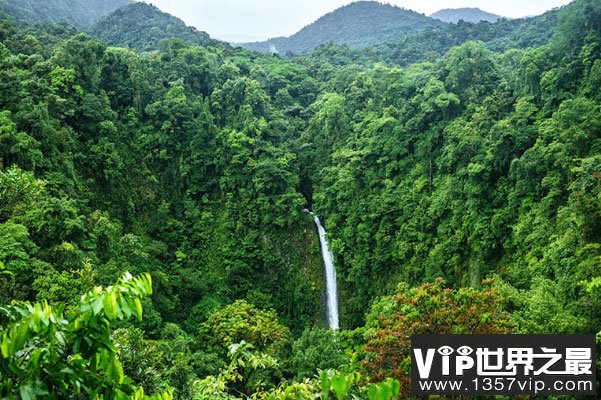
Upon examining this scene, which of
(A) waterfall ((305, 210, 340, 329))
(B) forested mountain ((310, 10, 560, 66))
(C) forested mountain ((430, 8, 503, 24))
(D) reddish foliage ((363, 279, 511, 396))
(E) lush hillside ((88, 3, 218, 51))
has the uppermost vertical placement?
(C) forested mountain ((430, 8, 503, 24))

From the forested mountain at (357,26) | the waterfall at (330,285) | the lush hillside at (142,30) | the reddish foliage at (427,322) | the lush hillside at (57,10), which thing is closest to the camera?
the reddish foliage at (427,322)

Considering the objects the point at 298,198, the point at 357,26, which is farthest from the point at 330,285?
the point at 357,26

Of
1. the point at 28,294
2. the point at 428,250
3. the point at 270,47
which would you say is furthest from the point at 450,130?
the point at 270,47

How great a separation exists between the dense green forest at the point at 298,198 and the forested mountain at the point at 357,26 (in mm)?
33587

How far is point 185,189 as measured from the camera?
23000 millimetres

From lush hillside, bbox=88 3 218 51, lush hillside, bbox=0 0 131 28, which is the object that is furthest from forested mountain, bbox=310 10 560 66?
lush hillside, bbox=0 0 131 28

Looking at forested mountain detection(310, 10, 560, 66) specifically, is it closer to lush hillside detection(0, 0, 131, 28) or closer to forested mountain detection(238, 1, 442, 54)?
forested mountain detection(238, 1, 442, 54)

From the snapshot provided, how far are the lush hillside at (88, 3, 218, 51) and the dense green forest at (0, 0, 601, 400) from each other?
1155 centimetres

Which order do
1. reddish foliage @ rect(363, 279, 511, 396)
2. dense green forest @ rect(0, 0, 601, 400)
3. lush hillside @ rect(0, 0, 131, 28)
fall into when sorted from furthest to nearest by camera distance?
lush hillside @ rect(0, 0, 131, 28), dense green forest @ rect(0, 0, 601, 400), reddish foliage @ rect(363, 279, 511, 396)

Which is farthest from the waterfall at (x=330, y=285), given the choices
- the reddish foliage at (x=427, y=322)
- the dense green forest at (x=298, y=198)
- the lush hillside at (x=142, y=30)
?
the lush hillside at (x=142, y=30)

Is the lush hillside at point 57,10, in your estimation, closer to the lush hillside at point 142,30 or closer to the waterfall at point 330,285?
the lush hillside at point 142,30

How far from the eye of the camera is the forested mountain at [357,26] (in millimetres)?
61219

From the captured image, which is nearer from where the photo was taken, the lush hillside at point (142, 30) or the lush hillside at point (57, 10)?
the lush hillside at point (142, 30)

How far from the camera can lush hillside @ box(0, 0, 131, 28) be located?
4250 cm
